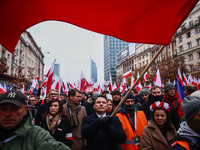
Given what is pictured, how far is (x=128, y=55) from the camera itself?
3049 inches

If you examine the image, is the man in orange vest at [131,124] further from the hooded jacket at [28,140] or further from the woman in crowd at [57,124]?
the hooded jacket at [28,140]

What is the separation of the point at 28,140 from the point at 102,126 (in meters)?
1.08

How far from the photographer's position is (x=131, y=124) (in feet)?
10.2

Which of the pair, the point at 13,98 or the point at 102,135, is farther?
the point at 102,135

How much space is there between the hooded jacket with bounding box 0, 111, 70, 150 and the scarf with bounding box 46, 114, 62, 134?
1428mm

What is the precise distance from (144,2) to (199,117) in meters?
1.45

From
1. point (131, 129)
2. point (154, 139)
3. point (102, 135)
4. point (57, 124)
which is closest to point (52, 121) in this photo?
point (57, 124)

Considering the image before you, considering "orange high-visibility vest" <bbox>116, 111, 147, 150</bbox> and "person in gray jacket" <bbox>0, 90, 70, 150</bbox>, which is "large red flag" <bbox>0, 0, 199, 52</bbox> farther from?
"orange high-visibility vest" <bbox>116, 111, 147, 150</bbox>

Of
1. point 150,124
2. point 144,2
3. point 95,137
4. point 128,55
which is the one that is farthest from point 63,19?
point 128,55

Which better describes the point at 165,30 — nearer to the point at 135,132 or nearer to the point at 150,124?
the point at 150,124

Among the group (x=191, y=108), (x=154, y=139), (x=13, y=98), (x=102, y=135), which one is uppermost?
(x=13, y=98)

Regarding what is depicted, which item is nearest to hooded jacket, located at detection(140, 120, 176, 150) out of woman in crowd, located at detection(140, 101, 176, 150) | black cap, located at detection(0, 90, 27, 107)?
woman in crowd, located at detection(140, 101, 176, 150)

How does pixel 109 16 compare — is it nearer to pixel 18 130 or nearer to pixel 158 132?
pixel 18 130

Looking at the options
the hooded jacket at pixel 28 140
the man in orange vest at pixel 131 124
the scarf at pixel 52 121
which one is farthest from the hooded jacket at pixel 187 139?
the scarf at pixel 52 121
